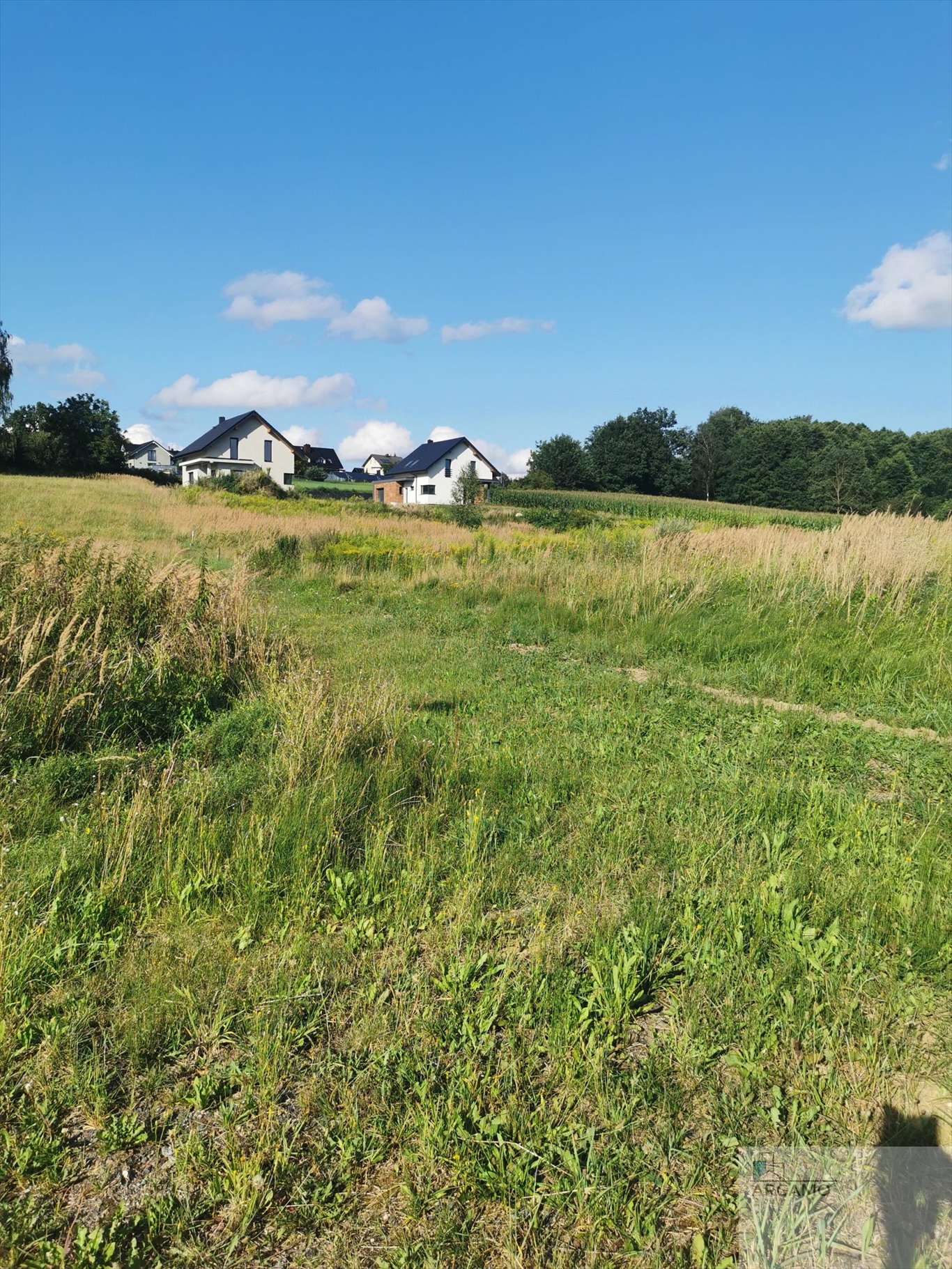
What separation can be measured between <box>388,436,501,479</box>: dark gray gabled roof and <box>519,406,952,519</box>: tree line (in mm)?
11765

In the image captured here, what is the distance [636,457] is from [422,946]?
8217 centimetres

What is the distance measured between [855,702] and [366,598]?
7.71 m

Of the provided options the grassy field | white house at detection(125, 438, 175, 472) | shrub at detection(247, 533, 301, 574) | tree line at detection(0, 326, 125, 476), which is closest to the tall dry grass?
the grassy field

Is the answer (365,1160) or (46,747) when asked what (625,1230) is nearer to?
(365,1160)

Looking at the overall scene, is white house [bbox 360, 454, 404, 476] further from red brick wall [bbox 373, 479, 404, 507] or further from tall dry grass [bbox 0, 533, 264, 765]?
tall dry grass [bbox 0, 533, 264, 765]

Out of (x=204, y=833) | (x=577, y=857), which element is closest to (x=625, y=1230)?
(x=577, y=857)

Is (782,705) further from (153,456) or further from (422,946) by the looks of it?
(153,456)

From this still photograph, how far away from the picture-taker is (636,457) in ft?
263

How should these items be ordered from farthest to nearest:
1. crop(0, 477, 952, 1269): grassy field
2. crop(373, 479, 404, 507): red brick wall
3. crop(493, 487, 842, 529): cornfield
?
crop(373, 479, 404, 507): red brick wall → crop(493, 487, 842, 529): cornfield → crop(0, 477, 952, 1269): grassy field

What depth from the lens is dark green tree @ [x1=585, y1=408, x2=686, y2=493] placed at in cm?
8038

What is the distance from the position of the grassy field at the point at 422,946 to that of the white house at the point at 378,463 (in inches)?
4841

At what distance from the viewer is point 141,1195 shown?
196cm

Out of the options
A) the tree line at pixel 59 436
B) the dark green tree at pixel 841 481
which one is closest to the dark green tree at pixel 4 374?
the tree line at pixel 59 436

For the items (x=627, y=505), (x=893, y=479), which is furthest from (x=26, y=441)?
(x=893, y=479)
